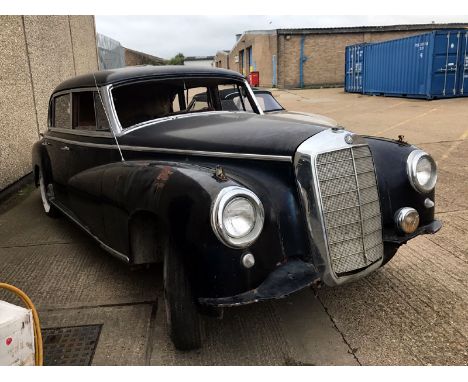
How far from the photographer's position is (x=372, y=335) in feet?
8.24

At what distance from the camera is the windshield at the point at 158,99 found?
133 inches

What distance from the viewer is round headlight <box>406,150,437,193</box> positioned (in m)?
2.85

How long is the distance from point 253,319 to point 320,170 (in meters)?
1.09

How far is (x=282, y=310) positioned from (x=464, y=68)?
15.5 metres

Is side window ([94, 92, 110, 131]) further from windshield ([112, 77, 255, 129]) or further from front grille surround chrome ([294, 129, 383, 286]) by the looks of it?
front grille surround chrome ([294, 129, 383, 286])

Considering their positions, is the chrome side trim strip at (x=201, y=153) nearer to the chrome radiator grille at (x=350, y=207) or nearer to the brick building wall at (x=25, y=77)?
the chrome radiator grille at (x=350, y=207)

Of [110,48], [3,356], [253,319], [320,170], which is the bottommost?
[253,319]

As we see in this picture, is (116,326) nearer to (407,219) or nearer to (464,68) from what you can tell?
(407,219)

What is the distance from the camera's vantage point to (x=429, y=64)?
14.7 metres

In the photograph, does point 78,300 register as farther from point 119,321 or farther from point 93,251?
point 93,251

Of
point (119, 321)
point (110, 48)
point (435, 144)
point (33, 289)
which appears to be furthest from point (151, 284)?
point (110, 48)

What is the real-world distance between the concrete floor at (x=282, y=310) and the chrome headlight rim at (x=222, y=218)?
734 mm

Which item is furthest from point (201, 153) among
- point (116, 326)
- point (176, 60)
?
point (176, 60)

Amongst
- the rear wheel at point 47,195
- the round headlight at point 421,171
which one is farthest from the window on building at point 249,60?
the round headlight at point 421,171
